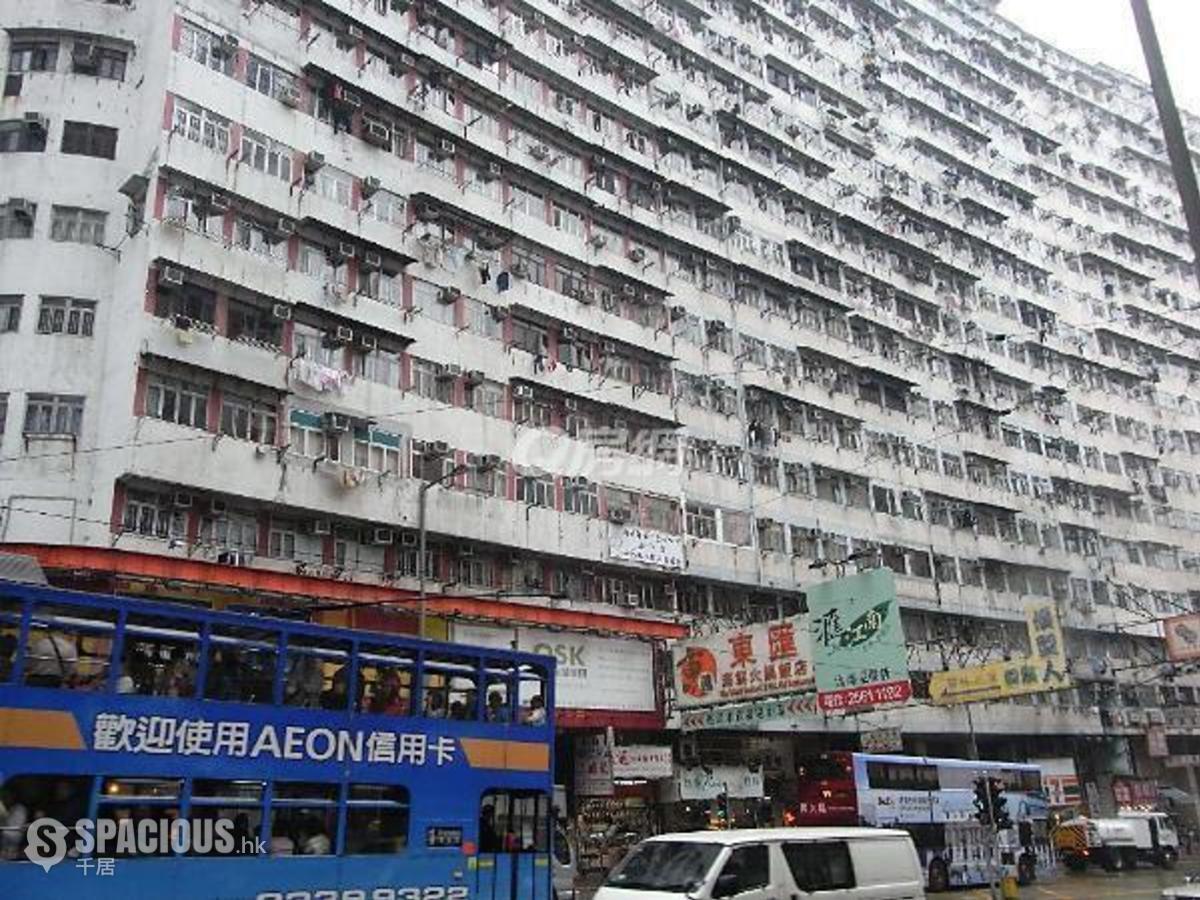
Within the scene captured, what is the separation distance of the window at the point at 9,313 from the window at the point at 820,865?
64.8 feet

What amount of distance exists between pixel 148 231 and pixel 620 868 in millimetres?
18076

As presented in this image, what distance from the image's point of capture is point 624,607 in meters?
30.6

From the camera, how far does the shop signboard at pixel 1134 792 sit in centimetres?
4497

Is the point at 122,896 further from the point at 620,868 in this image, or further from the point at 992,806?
the point at 992,806

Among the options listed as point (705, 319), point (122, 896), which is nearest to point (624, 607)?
point (705, 319)

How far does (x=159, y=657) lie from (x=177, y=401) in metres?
13.4

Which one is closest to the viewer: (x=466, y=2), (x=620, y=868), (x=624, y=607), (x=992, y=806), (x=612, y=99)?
(x=620, y=868)

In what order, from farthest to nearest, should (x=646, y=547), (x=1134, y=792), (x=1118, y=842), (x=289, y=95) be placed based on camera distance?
1. (x=1134, y=792)
2. (x=1118, y=842)
3. (x=646, y=547)
4. (x=289, y=95)

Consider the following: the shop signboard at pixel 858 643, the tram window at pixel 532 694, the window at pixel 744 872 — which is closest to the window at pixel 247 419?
the tram window at pixel 532 694

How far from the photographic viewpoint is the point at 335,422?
25.1 meters

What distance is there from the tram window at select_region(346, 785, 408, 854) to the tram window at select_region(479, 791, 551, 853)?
3.87 ft

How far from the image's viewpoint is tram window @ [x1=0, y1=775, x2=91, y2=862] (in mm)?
9766

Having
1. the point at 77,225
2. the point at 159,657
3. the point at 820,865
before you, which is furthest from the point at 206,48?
the point at 820,865

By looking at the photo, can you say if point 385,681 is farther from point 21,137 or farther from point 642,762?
point 21,137
